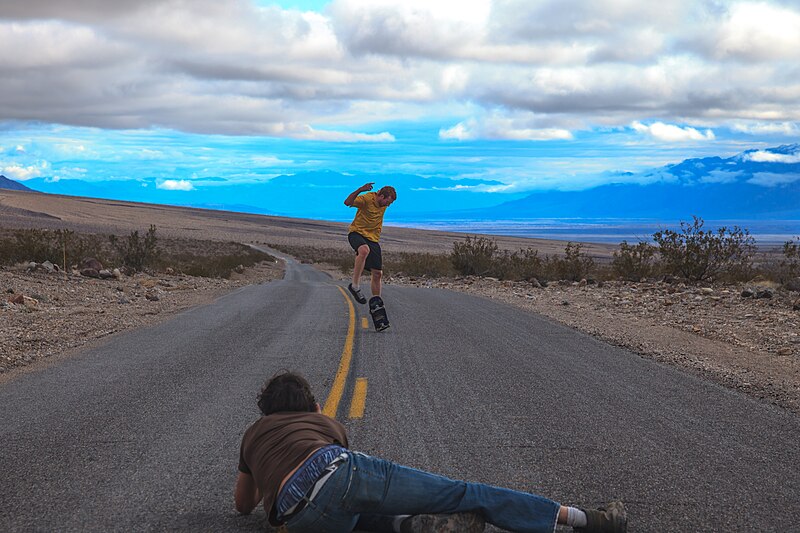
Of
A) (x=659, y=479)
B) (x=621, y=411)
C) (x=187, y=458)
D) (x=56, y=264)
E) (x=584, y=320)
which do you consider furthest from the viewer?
(x=56, y=264)

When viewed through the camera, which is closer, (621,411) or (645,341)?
(621,411)

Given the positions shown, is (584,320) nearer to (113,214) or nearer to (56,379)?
(56,379)

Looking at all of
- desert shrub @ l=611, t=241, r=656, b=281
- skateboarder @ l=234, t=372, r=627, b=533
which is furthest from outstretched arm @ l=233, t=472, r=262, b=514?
desert shrub @ l=611, t=241, r=656, b=281

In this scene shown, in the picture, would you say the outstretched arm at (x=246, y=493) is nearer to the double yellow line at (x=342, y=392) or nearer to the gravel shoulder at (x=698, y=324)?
the double yellow line at (x=342, y=392)

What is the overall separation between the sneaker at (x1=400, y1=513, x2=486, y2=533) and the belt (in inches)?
18.4

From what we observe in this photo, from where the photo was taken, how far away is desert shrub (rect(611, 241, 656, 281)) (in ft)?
80.6

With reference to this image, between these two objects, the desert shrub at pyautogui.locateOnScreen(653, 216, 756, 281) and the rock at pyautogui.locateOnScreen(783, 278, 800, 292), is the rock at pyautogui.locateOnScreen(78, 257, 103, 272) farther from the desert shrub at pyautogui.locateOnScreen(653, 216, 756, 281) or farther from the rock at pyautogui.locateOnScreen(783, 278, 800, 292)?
the rock at pyautogui.locateOnScreen(783, 278, 800, 292)

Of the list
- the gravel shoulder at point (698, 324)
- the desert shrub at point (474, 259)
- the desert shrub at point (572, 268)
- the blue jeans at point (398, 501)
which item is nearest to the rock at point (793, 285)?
the gravel shoulder at point (698, 324)

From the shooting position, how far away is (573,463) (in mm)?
5199

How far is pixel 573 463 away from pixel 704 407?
2427 mm

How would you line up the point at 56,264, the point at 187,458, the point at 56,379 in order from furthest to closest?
the point at 56,264
the point at 56,379
the point at 187,458

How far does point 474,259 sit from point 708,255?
1086cm

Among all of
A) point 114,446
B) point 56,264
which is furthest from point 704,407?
point 56,264

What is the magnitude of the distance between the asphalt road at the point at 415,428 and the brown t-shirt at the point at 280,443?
1.44 feet
